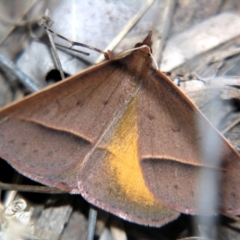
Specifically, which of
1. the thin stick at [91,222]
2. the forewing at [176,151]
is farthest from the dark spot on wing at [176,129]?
the thin stick at [91,222]

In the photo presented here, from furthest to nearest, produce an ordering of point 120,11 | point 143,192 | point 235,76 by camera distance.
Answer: point 120,11, point 235,76, point 143,192

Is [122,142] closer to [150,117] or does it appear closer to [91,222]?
[150,117]

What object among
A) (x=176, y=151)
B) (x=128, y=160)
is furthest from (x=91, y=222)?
(x=176, y=151)

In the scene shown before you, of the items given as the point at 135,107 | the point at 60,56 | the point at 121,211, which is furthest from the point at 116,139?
the point at 60,56

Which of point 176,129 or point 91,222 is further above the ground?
point 176,129

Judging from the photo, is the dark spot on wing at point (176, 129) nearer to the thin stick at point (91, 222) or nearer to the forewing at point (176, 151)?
the forewing at point (176, 151)

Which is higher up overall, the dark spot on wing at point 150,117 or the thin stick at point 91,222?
the dark spot on wing at point 150,117

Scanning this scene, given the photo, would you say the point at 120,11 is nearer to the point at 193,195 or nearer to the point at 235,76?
the point at 235,76
